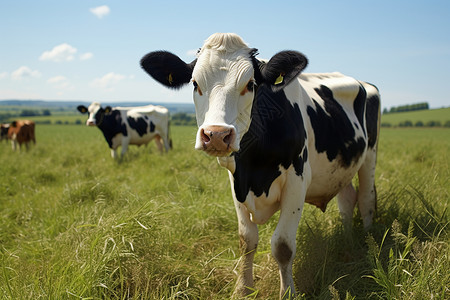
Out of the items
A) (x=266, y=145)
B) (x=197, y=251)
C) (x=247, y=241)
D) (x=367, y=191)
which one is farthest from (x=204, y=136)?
(x=367, y=191)

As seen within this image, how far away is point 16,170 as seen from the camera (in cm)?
927

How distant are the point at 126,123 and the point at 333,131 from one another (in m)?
10.6

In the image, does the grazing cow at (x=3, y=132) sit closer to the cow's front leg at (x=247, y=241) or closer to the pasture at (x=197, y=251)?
the pasture at (x=197, y=251)

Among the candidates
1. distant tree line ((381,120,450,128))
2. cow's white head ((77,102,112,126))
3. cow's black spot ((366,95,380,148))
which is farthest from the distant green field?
cow's black spot ((366,95,380,148))

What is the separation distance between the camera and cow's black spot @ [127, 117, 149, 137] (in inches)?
523

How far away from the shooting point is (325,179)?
11.8 feet

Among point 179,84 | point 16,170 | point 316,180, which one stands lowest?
point 16,170

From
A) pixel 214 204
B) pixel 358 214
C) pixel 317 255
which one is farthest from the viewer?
pixel 214 204

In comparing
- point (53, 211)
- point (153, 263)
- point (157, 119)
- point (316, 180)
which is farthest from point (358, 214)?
point (157, 119)

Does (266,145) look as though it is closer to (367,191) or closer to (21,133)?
(367,191)

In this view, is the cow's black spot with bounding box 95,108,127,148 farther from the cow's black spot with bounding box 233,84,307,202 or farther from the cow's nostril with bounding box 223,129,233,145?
the cow's nostril with bounding box 223,129,233,145

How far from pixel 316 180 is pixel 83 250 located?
2274 mm

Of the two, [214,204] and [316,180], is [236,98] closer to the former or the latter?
[316,180]

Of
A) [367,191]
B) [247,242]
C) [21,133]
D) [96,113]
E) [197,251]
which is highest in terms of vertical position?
[96,113]
